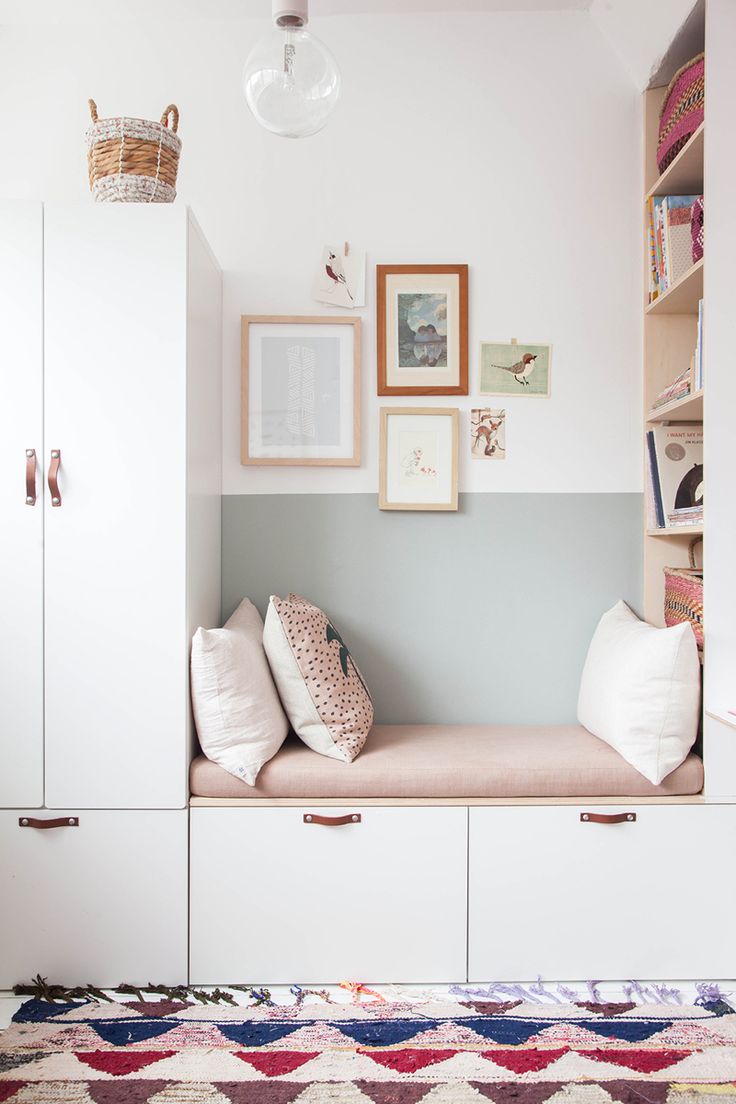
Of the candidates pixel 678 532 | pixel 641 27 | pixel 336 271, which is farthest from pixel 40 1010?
pixel 641 27

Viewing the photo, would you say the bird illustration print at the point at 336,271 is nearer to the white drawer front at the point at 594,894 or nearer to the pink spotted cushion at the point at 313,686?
Answer: the pink spotted cushion at the point at 313,686

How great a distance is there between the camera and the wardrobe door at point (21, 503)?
2092 millimetres

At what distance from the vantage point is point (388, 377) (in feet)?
8.52

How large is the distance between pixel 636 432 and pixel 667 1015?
1.60 meters

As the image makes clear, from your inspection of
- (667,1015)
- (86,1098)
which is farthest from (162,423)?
(667,1015)

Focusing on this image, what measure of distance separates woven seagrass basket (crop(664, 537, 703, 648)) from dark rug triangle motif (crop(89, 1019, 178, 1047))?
1579mm

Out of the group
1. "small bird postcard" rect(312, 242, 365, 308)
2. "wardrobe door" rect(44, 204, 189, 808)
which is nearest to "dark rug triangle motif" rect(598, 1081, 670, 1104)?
"wardrobe door" rect(44, 204, 189, 808)

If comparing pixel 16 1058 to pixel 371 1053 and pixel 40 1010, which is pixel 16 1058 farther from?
pixel 371 1053

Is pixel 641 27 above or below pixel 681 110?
above

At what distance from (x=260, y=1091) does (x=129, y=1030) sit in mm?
391

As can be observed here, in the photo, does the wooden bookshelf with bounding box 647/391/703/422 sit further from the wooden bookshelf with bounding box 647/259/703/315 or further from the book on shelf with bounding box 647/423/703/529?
the wooden bookshelf with bounding box 647/259/703/315

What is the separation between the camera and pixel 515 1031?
6.18ft

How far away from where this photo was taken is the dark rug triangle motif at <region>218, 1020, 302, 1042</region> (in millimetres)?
1854

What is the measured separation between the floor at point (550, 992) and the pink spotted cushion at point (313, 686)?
570 mm
